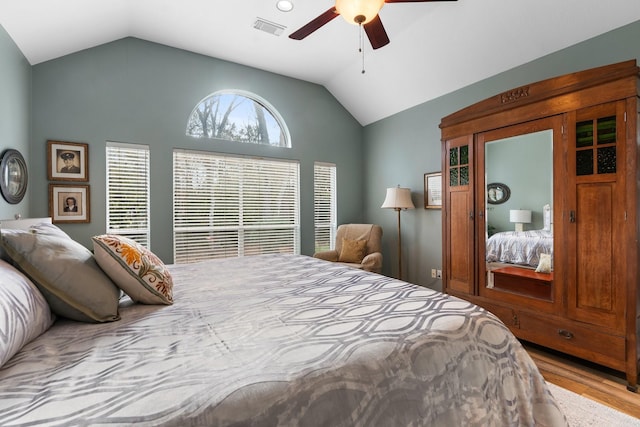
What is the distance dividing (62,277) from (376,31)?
7.99 ft

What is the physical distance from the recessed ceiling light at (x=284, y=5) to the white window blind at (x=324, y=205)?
2131mm

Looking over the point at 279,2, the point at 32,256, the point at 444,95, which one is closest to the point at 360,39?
the point at 279,2

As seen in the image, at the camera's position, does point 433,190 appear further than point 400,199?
No

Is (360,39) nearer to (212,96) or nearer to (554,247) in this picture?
(212,96)

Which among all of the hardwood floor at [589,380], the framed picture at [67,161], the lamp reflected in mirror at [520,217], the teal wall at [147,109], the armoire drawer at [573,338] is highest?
the teal wall at [147,109]

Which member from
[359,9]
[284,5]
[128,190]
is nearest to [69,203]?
[128,190]

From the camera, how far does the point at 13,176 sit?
101 inches

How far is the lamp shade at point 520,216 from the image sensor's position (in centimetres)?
259

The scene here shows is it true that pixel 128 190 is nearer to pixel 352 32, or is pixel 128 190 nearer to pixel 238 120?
pixel 238 120

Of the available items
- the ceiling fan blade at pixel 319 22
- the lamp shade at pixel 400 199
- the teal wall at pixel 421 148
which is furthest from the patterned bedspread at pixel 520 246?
the ceiling fan blade at pixel 319 22

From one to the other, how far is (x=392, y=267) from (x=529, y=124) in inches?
106

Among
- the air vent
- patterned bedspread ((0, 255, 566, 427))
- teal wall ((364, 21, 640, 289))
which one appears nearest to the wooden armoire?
teal wall ((364, 21, 640, 289))

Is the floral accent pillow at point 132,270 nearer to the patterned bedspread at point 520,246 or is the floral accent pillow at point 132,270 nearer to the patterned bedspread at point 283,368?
the patterned bedspread at point 283,368

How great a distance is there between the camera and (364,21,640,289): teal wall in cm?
267
